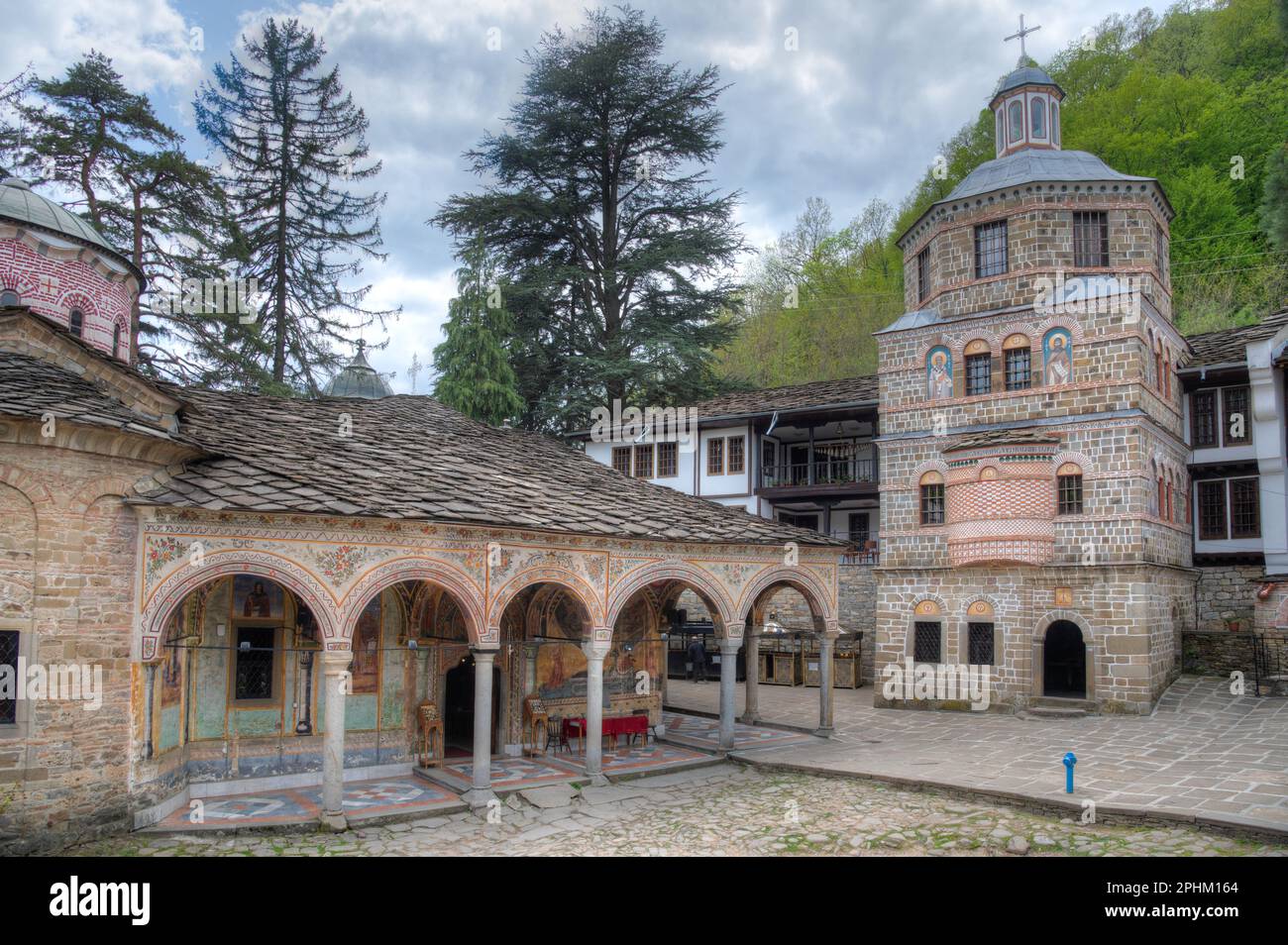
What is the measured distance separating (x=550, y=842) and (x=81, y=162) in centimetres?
2165

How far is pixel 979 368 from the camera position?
2028cm

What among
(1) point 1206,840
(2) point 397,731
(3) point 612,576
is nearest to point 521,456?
(3) point 612,576

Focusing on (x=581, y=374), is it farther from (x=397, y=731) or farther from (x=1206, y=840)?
(x=1206, y=840)

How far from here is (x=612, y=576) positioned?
1381 cm

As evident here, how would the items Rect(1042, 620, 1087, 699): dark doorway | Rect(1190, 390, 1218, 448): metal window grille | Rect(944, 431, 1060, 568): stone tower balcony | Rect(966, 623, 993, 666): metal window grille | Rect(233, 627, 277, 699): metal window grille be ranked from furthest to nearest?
1. Rect(1190, 390, 1218, 448): metal window grille
2. Rect(1042, 620, 1087, 699): dark doorway
3. Rect(966, 623, 993, 666): metal window grille
4. Rect(944, 431, 1060, 568): stone tower balcony
5. Rect(233, 627, 277, 699): metal window grille

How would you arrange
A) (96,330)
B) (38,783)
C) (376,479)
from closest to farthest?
1. (38,783)
2. (376,479)
3. (96,330)

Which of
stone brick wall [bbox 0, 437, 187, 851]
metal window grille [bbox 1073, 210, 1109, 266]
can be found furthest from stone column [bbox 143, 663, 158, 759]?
metal window grille [bbox 1073, 210, 1109, 266]

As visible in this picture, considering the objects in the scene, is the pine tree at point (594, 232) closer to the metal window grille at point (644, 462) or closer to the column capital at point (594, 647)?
the metal window grille at point (644, 462)

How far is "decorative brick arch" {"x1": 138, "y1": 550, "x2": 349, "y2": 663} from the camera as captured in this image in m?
10.0

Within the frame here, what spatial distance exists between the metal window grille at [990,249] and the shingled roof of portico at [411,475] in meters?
8.16

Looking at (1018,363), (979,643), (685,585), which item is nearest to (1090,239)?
(1018,363)

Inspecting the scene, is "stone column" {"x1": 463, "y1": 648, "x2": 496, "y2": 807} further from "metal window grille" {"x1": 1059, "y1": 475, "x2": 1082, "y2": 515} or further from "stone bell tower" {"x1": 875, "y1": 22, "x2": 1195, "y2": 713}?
"metal window grille" {"x1": 1059, "y1": 475, "x2": 1082, "y2": 515}

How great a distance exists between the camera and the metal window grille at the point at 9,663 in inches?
367

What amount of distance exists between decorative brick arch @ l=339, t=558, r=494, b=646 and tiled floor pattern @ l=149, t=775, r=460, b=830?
221 cm
